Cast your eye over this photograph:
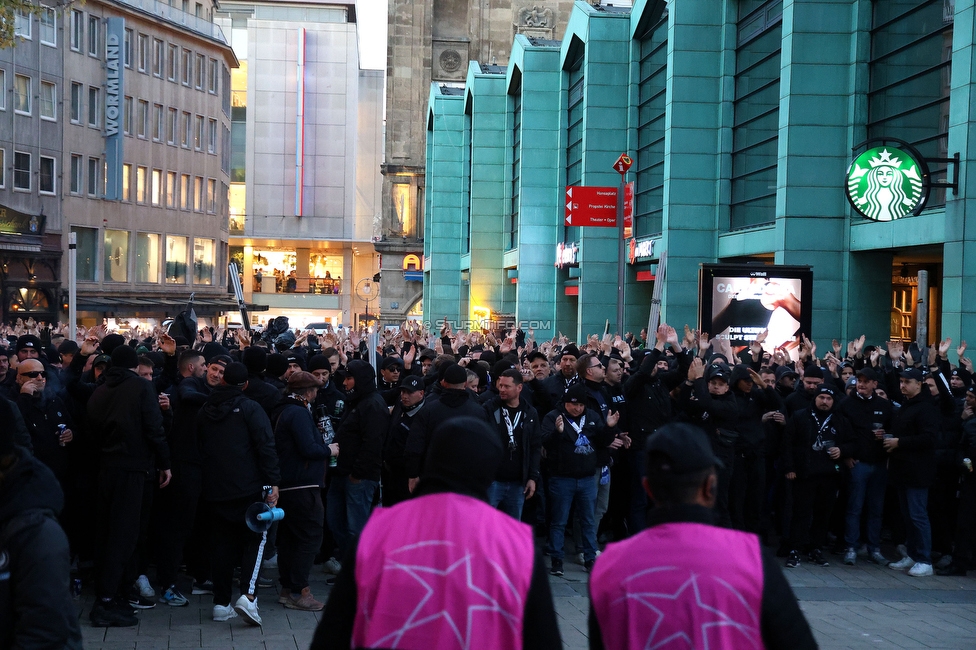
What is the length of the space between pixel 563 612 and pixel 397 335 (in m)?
12.3

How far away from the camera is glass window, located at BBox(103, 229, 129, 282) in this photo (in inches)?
2066

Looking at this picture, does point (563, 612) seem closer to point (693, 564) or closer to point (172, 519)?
point (172, 519)

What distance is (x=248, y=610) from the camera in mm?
7742

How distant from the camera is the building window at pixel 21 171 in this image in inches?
1786

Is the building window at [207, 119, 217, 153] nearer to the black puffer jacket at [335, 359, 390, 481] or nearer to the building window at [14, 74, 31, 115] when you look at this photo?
the building window at [14, 74, 31, 115]

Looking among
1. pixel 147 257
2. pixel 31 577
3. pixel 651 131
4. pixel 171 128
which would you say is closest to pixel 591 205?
pixel 651 131

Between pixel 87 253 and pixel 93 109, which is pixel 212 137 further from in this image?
pixel 87 253

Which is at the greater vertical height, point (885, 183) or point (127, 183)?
point (127, 183)

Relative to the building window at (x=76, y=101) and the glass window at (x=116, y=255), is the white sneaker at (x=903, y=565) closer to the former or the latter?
the building window at (x=76, y=101)

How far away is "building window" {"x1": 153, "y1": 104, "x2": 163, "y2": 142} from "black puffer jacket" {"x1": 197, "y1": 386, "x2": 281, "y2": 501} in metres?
50.1

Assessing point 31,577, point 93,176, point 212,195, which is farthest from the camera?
point 212,195

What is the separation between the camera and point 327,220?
8594cm

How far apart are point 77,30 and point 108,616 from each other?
4619cm

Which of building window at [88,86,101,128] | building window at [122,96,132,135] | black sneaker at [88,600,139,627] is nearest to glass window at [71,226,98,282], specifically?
building window at [88,86,101,128]
